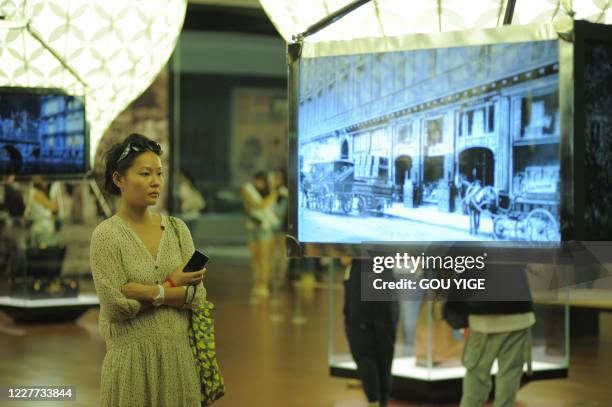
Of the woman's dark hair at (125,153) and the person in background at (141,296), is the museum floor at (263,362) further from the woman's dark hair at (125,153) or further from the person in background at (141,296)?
the woman's dark hair at (125,153)

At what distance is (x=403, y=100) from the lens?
10.9 feet

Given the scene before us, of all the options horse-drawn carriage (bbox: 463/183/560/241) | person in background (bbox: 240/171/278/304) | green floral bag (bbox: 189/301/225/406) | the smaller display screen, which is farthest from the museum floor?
green floral bag (bbox: 189/301/225/406)

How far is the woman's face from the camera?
10.6ft

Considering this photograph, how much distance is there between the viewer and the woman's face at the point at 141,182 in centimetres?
322

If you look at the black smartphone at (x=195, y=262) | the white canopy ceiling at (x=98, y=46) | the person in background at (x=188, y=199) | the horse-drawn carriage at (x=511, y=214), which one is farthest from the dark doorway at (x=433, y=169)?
the person in background at (x=188, y=199)

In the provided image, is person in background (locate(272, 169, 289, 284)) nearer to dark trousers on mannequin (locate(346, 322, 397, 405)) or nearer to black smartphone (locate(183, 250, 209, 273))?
dark trousers on mannequin (locate(346, 322, 397, 405))

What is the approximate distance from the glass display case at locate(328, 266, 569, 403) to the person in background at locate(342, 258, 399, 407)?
450mm

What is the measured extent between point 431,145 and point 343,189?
36cm

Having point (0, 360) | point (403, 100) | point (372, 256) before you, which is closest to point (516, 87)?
point (403, 100)

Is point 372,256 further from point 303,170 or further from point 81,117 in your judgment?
point 81,117

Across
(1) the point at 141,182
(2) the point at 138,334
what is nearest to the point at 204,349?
(2) the point at 138,334

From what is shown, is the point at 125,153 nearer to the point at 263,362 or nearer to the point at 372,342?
the point at 372,342

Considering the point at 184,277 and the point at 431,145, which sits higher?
the point at 431,145

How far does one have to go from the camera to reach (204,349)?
328 centimetres
